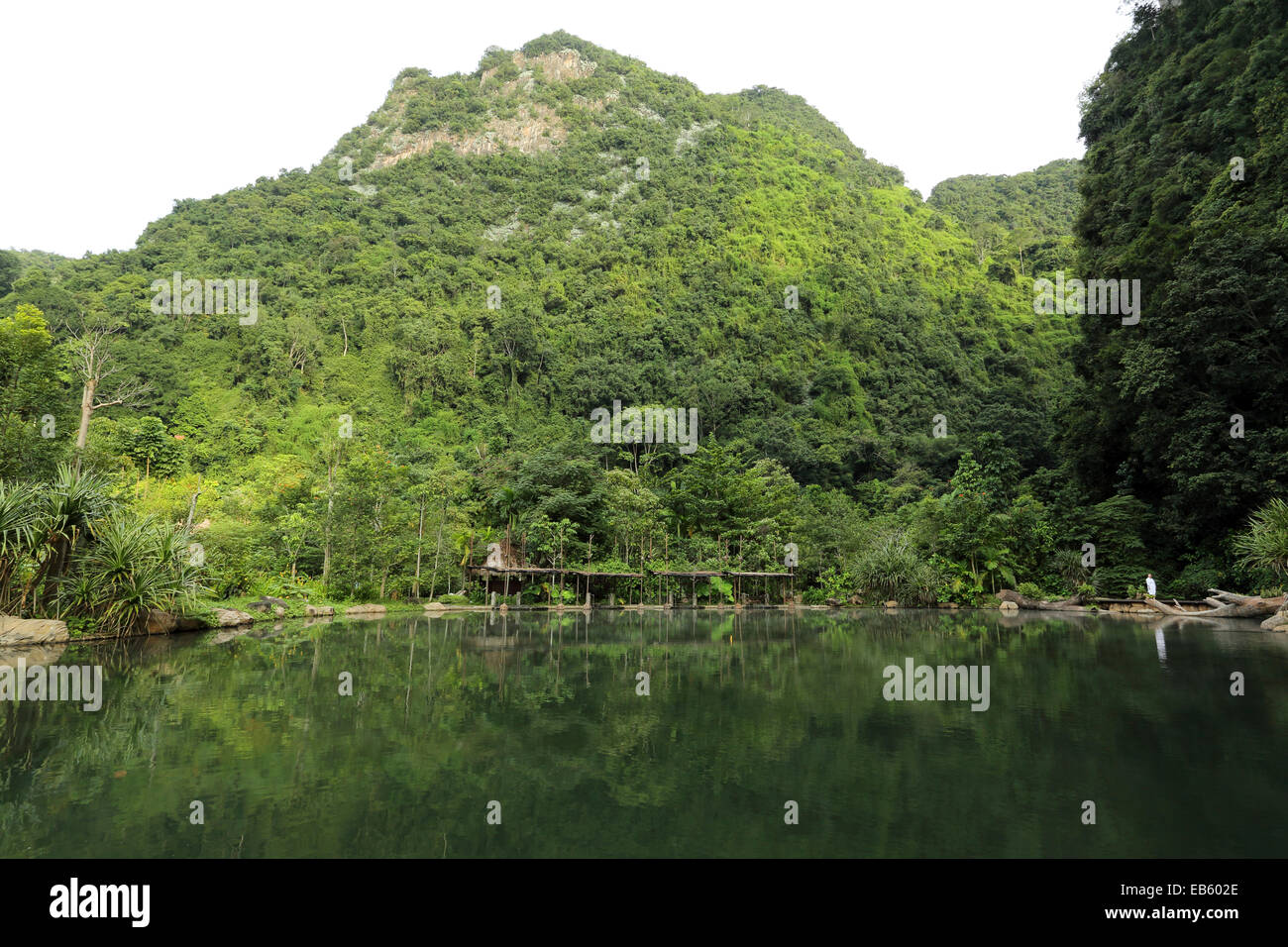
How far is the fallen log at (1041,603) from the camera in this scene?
22.9m

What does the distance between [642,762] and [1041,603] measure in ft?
77.9

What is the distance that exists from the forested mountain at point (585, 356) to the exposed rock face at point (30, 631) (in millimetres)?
3392

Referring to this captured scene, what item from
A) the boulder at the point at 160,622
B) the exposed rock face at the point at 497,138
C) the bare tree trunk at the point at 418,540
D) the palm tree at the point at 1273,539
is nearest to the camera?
the boulder at the point at 160,622

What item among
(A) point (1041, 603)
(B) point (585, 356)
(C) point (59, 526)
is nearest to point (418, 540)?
(C) point (59, 526)

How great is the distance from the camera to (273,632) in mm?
14250

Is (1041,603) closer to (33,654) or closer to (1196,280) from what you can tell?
(1196,280)

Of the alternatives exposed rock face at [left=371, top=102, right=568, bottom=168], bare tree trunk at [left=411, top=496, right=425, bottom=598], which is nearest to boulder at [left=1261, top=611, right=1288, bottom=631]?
bare tree trunk at [left=411, top=496, right=425, bottom=598]

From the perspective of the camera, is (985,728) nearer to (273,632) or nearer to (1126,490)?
(273,632)

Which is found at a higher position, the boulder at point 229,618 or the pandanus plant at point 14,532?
the pandanus plant at point 14,532

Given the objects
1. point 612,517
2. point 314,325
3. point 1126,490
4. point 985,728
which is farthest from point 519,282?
point 985,728

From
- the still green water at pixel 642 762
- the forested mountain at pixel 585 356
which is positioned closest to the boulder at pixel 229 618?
the forested mountain at pixel 585 356

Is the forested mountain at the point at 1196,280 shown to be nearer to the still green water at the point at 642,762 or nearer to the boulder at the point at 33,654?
the still green water at the point at 642,762

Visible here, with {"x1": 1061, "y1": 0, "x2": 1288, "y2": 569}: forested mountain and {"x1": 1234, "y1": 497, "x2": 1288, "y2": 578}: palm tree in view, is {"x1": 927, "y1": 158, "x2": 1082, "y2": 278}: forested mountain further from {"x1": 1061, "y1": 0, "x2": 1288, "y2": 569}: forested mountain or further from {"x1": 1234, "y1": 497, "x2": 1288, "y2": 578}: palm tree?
{"x1": 1234, "y1": 497, "x2": 1288, "y2": 578}: palm tree

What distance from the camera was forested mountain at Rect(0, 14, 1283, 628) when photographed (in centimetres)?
2478
